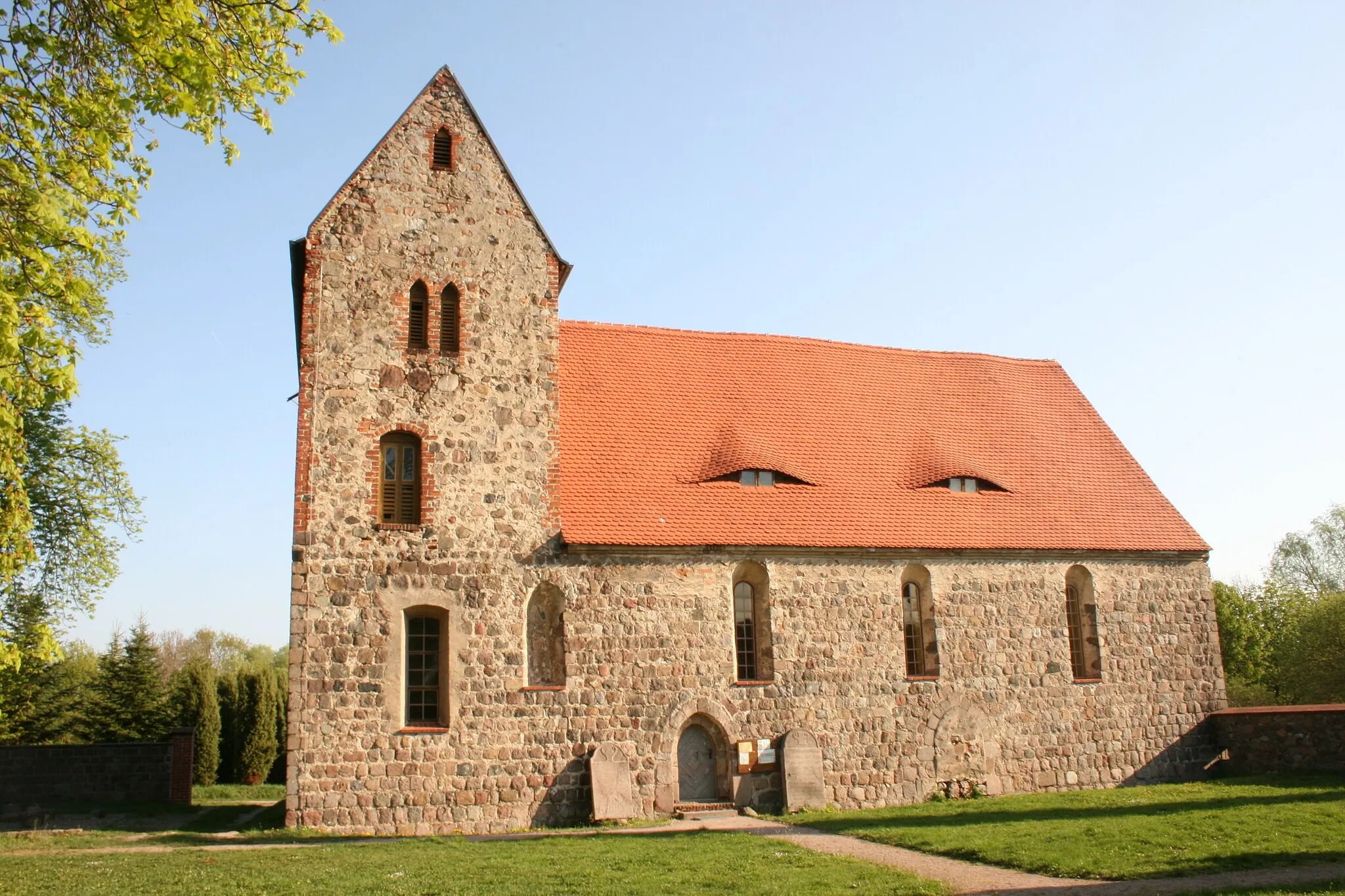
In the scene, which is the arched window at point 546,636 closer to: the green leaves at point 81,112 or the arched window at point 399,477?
the arched window at point 399,477

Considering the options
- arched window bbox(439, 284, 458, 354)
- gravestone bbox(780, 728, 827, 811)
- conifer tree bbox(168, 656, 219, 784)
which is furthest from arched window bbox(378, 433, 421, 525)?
conifer tree bbox(168, 656, 219, 784)

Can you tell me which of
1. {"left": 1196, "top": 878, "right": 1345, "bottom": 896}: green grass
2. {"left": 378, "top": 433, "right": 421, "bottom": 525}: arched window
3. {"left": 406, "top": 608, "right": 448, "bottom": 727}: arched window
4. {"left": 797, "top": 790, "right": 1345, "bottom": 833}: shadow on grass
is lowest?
{"left": 797, "top": 790, "right": 1345, "bottom": 833}: shadow on grass

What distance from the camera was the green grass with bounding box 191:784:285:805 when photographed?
24719 millimetres

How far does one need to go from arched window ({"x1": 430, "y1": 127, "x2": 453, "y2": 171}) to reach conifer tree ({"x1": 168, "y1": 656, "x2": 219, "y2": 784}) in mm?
17372

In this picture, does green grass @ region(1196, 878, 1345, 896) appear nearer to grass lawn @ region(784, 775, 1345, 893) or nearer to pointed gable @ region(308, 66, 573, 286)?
grass lawn @ region(784, 775, 1345, 893)

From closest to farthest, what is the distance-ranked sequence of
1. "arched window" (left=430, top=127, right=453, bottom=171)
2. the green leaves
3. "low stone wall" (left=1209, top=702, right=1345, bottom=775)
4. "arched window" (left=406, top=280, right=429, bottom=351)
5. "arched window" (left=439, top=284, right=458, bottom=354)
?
the green leaves, "arched window" (left=406, top=280, right=429, bottom=351), "arched window" (left=439, top=284, right=458, bottom=354), "arched window" (left=430, top=127, right=453, bottom=171), "low stone wall" (left=1209, top=702, right=1345, bottom=775)

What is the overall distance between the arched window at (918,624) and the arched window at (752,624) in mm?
2790

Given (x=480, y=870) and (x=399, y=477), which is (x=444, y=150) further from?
(x=480, y=870)

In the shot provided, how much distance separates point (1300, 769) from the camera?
1959 cm

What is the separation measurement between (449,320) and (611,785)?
27.5 feet

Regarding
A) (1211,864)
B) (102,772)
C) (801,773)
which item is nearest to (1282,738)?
(801,773)

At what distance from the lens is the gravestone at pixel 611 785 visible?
16.6 m

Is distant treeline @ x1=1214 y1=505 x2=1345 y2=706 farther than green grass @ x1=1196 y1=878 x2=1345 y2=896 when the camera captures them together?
Yes

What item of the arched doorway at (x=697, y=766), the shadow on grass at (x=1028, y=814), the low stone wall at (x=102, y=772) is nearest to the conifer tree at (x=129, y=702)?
the low stone wall at (x=102, y=772)
